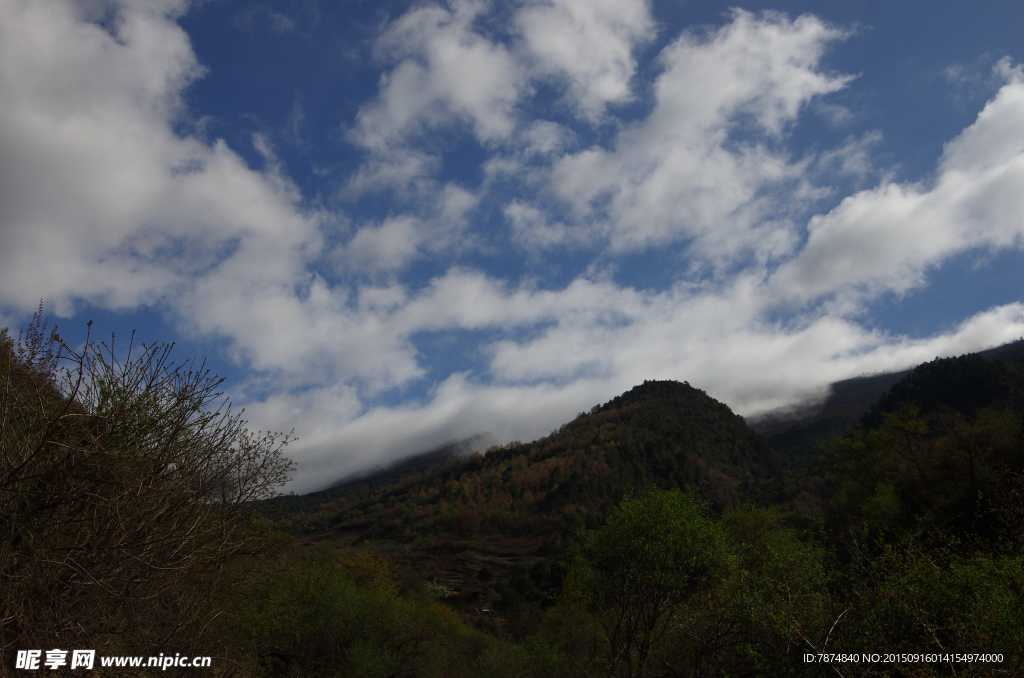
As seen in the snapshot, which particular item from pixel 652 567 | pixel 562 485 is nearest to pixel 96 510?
pixel 652 567

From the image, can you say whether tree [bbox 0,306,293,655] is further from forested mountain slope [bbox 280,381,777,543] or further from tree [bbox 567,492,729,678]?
forested mountain slope [bbox 280,381,777,543]

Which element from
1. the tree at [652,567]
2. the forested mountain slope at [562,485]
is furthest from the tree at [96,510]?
the forested mountain slope at [562,485]

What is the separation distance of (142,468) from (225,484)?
16.0 feet

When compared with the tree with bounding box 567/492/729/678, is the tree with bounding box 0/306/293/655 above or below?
above

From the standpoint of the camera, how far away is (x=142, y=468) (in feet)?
33.0

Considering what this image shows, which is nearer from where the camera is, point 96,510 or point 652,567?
point 96,510

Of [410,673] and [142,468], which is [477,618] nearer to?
[410,673]

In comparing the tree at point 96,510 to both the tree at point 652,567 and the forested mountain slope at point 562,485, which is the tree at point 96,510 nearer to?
the tree at point 652,567

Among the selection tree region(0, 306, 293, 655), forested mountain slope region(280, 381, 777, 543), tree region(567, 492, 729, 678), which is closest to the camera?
tree region(0, 306, 293, 655)

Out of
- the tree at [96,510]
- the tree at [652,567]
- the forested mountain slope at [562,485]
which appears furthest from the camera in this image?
the forested mountain slope at [562,485]

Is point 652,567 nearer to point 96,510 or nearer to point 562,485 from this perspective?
point 96,510

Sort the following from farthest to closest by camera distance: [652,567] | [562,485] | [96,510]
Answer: [562,485], [652,567], [96,510]

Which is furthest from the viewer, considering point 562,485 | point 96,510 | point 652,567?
point 562,485

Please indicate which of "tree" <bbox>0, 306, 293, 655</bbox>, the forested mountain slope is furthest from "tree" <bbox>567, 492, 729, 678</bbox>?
the forested mountain slope
